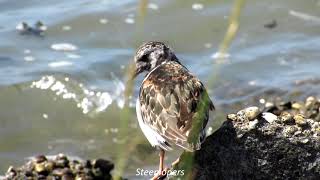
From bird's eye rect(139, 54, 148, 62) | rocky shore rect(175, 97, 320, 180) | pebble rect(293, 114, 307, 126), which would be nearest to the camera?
rocky shore rect(175, 97, 320, 180)

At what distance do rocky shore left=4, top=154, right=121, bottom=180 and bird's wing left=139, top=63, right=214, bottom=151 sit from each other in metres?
0.84

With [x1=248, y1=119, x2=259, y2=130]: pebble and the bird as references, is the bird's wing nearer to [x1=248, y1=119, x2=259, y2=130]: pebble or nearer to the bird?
the bird

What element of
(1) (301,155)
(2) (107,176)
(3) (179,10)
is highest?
(1) (301,155)

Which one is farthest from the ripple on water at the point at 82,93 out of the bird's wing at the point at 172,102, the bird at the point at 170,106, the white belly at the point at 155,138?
the white belly at the point at 155,138

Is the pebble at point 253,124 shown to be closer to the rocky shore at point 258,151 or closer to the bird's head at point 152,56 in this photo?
the rocky shore at point 258,151

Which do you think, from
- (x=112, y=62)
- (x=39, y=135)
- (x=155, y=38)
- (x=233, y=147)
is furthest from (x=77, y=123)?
(x=233, y=147)

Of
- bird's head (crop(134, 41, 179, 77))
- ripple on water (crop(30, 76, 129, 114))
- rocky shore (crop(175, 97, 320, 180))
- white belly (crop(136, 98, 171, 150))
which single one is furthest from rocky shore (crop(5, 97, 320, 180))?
ripple on water (crop(30, 76, 129, 114))

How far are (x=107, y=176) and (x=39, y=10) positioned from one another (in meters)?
5.02

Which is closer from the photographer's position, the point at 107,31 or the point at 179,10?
the point at 107,31

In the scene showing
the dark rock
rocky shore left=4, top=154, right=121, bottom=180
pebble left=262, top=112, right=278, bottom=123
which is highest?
pebble left=262, top=112, right=278, bottom=123

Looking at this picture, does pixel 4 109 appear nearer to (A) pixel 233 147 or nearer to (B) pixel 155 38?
(B) pixel 155 38

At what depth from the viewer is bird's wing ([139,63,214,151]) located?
4168 millimetres

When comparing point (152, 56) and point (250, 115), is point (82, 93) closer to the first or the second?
point (152, 56)

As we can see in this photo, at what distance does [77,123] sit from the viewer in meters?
7.98
